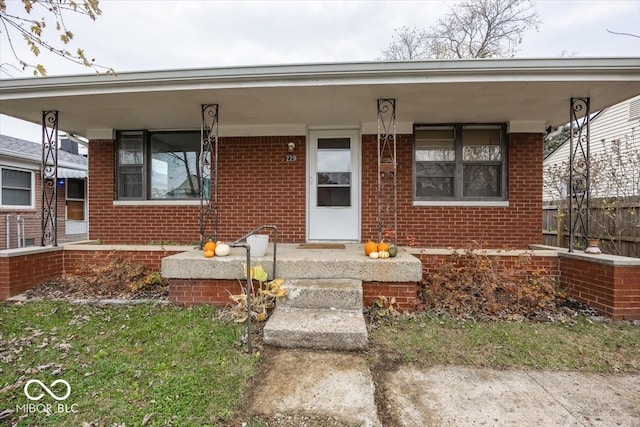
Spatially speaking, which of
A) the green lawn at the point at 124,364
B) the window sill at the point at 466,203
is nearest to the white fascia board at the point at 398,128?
the window sill at the point at 466,203

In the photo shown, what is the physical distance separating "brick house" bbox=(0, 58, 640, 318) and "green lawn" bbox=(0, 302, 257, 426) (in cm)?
233

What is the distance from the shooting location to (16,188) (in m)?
9.92

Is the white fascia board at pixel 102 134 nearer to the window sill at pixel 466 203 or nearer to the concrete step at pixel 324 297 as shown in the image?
the concrete step at pixel 324 297

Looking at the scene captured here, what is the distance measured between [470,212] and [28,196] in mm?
12992

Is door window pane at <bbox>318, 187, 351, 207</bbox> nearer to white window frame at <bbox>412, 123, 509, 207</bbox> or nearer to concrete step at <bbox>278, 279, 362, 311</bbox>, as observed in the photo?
white window frame at <bbox>412, 123, 509, 207</bbox>

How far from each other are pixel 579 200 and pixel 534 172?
983mm

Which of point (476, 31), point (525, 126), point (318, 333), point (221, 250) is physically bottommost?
point (318, 333)

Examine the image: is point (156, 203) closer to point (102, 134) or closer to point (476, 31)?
point (102, 134)

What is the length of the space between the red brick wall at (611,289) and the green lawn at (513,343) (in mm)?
174

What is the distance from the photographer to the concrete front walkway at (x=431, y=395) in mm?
2035

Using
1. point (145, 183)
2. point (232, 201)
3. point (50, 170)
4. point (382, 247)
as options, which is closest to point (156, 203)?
point (145, 183)

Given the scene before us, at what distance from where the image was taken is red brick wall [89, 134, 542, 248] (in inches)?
226

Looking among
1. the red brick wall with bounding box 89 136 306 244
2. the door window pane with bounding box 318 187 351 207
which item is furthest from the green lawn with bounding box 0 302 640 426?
the door window pane with bounding box 318 187 351 207

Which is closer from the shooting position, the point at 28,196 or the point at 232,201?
the point at 232,201
